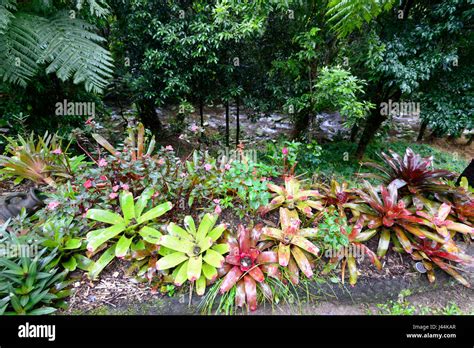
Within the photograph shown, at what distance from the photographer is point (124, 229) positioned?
6.08 ft

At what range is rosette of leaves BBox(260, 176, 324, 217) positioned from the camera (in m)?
2.13

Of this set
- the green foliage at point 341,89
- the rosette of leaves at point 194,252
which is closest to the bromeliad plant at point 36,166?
the rosette of leaves at point 194,252

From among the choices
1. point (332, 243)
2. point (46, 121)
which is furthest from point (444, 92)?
point (46, 121)

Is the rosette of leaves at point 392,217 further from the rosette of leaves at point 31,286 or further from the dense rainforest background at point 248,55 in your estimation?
the rosette of leaves at point 31,286

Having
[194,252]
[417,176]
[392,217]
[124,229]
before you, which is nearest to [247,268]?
[194,252]

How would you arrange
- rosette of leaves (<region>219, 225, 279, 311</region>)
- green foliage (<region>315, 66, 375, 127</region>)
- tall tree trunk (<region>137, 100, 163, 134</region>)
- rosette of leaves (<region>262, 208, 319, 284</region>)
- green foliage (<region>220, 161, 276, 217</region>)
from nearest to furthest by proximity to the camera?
rosette of leaves (<region>219, 225, 279, 311</region>), rosette of leaves (<region>262, 208, 319, 284</region>), green foliage (<region>220, 161, 276, 217</region>), green foliage (<region>315, 66, 375, 127</region>), tall tree trunk (<region>137, 100, 163, 134</region>)

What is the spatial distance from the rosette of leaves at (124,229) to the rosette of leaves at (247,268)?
550mm

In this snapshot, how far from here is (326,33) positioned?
3.13 meters

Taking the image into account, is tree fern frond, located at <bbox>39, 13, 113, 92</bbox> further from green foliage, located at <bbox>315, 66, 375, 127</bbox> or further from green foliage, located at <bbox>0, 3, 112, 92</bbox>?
green foliage, located at <bbox>315, 66, 375, 127</bbox>

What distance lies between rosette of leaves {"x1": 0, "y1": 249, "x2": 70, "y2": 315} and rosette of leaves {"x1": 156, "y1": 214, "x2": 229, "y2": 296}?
637mm

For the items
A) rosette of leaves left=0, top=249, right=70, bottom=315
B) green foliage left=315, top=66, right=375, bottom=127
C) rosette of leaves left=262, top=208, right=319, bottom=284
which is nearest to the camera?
rosette of leaves left=0, top=249, right=70, bottom=315

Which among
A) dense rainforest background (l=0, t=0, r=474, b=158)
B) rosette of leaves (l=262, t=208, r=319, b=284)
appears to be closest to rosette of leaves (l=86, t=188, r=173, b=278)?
rosette of leaves (l=262, t=208, r=319, b=284)

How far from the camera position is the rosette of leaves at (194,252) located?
5.61 feet
